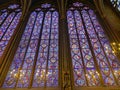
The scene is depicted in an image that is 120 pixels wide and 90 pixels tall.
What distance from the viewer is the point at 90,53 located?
11.0 meters

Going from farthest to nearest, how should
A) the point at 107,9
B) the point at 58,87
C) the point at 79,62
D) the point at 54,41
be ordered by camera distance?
1. the point at 107,9
2. the point at 54,41
3. the point at 79,62
4. the point at 58,87

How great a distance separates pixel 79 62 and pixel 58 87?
6.80ft

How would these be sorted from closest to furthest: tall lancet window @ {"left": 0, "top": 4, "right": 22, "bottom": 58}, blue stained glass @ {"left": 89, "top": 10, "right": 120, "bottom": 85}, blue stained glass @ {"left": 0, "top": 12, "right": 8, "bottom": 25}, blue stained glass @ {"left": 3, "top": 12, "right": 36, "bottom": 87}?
blue stained glass @ {"left": 3, "top": 12, "right": 36, "bottom": 87}, blue stained glass @ {"left": 89, "top": 10, "right": 120, "bottom": 85}, tall lancet window @ {"left": 0, "top": 4, "right": 22, "bottom": 58}, blue stained glass @ {"left": 0, "top": 12, "right": 8, "bottom": 25}

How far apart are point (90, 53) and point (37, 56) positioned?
2.87 meters

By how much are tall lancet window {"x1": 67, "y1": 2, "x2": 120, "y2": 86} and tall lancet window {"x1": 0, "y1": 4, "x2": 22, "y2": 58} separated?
12.0 ft

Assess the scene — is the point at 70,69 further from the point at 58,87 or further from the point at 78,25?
the point at 78,25

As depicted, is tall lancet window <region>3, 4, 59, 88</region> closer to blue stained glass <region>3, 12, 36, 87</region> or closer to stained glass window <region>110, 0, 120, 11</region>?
blue stained glass <region>3, 12, 36, 87</region>

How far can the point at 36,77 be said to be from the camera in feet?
31.8

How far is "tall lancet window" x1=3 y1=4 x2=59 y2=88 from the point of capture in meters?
9.54

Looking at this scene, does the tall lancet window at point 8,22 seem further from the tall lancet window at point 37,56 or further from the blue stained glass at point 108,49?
the blue stained glass at point 108,49

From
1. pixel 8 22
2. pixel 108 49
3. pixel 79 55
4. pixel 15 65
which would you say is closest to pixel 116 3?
pixel 108 49

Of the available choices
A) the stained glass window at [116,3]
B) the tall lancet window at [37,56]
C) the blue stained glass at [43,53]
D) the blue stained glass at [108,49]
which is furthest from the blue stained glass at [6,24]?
the stained glass window at [116,3]

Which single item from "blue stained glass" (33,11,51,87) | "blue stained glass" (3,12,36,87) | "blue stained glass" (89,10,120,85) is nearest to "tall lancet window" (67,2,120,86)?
"blue stained glass" (89,10,120,85)

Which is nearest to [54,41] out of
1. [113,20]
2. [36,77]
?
[36,77]
